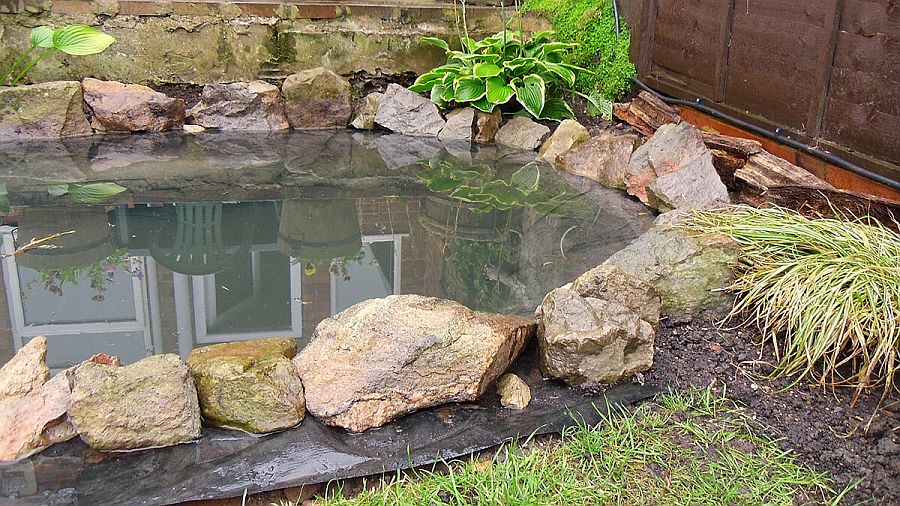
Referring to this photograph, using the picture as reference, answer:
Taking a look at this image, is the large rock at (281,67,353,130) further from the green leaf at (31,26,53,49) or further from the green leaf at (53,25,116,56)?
the green leaf at (31,26,53,49)

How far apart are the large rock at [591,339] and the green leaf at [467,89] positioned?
354cm

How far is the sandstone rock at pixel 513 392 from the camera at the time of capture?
250cm

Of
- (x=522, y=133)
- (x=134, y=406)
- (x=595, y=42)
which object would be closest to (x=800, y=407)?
(x=134, y=406)

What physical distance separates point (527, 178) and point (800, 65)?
1.76 meters

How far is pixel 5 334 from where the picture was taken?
2852 millimetres

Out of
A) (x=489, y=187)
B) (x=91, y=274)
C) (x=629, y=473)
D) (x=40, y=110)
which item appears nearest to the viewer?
(x=629, y=473)

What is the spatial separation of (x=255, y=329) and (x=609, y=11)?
436 cm

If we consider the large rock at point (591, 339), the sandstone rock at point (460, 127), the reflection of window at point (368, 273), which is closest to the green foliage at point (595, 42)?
the sandstone rock at point (460, 127)

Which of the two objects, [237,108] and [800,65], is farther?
[237,108]

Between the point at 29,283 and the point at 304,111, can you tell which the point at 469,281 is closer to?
the point at 29,283

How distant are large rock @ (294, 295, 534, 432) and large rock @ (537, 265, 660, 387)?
155 millimetres

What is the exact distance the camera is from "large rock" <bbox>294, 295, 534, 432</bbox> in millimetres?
2377

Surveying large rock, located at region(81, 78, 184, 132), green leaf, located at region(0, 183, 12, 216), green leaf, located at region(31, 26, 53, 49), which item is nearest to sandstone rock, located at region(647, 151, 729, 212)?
green leaf, located at region(0, 183, 12, 216)

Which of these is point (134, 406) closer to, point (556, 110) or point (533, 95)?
point (533, 95)
